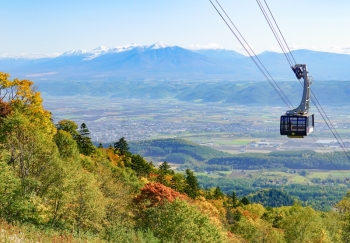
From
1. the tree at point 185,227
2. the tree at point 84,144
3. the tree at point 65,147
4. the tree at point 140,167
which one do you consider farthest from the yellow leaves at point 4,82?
the tree at point 185,227

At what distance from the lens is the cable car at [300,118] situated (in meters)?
22.1

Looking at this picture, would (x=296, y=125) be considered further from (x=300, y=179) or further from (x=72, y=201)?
(x=300, y=179)

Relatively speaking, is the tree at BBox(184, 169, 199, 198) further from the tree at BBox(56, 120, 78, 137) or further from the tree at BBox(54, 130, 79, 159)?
the tree at BBox(54, 130, 79, 159)

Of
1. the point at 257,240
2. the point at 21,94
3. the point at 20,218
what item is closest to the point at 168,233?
the point at 20,218

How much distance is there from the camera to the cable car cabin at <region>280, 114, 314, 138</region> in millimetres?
22453

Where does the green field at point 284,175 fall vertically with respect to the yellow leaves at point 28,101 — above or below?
below

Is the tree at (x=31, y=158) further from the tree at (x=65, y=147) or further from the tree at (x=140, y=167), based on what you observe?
the tree at (x=140, y=167)

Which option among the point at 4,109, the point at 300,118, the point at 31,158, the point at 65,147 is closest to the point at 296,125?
the point at 300,118

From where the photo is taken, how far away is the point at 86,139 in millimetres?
50812

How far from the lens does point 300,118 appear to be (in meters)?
22.6

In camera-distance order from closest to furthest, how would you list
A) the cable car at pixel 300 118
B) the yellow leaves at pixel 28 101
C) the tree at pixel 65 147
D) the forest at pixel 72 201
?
the forest at pixel 72 201 → the cable car at pixel 300 118 → the tree at pixel 65 147 → the yellow leaves at pixel 28 101

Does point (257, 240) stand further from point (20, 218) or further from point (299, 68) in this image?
point (20, 218)

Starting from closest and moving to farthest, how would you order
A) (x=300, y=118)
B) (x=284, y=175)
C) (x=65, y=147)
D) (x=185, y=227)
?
(x=185, y=227), (x=300, y=118), (x=65, y=147), (x=284, y=175)

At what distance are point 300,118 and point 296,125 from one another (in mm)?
433
